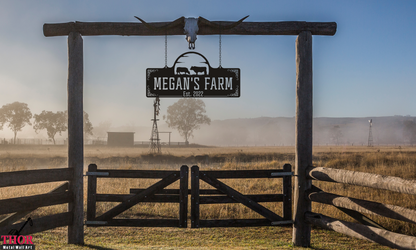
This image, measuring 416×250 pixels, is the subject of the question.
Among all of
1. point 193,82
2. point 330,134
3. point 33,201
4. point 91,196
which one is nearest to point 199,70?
point 193,82

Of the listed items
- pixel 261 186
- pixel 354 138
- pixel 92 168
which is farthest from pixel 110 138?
pixel 354 138

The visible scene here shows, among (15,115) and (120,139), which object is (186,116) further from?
(15,115)

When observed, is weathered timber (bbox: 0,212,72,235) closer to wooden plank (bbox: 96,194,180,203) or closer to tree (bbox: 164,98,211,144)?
wooden plank (bbox: 96,194,180,203)

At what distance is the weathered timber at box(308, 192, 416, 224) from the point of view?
4004mm

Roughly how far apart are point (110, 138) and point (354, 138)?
459 feet

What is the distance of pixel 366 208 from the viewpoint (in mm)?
4695

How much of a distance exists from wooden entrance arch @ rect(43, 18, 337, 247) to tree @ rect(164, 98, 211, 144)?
81.2m

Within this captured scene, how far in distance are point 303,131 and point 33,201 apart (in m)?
5.35

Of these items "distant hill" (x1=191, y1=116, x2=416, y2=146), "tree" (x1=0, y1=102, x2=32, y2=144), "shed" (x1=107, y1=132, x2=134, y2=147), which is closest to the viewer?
"shed" (x1=107, y1=132, x2=134, y2=147)

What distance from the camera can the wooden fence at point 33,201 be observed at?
16.0 feet

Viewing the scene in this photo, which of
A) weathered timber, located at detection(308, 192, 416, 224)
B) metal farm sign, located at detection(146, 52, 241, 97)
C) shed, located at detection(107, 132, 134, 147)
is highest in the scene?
metal farm sign, located at detection(146, 52, 241, 97)

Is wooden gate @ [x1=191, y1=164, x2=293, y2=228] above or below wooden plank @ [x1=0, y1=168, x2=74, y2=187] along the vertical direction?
below

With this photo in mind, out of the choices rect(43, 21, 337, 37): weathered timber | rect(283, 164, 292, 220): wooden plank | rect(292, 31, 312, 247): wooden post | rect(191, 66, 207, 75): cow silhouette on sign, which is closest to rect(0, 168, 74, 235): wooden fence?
rect(43, 21, 337, 37): weathered timber

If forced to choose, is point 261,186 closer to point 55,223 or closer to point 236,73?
point 236,73
